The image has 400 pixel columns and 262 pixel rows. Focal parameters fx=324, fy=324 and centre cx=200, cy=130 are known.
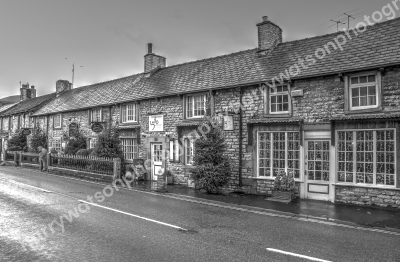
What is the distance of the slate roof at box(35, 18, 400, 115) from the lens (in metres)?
12.3

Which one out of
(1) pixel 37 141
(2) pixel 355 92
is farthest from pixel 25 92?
(2) pixel 355 92

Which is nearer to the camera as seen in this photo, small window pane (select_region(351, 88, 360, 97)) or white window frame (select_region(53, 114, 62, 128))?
small window pane (select_region(351, 88, 360, 97))

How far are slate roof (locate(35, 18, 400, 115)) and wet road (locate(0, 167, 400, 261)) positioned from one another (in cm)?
648

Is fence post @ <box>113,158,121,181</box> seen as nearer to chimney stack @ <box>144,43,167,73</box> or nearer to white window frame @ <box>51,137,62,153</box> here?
chimney stack @ <box>144,43,167,73</box>

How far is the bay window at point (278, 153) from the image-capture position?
13.3 meters

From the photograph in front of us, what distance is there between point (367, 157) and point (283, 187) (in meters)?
3.19

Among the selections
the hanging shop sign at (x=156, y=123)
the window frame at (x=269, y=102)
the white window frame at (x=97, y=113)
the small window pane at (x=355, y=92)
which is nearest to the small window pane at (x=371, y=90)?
the small window pane at (x=355, y=92)

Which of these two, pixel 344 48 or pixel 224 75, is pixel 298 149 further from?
pixel 224 75

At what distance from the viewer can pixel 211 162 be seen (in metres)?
14.3

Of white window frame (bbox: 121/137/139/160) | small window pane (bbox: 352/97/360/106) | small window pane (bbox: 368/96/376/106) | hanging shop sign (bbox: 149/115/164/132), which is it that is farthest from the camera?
white window frame (bbox: 121/137/139/160)

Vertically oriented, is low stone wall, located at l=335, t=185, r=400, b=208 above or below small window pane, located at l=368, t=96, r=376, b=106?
below

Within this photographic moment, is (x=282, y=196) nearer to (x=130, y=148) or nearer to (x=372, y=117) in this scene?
(x=372, y=117)

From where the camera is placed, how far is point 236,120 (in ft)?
49.6

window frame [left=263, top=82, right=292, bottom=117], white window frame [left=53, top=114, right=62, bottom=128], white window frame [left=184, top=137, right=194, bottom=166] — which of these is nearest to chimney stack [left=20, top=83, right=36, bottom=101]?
white window frame [left=53, top=114, right=62, bottom=128]
